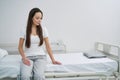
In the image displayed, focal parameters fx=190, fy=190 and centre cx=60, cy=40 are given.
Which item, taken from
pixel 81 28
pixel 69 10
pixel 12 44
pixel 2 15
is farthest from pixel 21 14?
pixel 81 28

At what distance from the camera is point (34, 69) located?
2.31 metres

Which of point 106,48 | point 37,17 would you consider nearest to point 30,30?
point 37,17

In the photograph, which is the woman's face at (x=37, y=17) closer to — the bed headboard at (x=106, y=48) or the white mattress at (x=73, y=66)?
the white mattress at (x=73, y=66)

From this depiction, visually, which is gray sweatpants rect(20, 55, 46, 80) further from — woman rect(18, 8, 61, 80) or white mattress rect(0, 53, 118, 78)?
white mattress rect(0, 53, 118, 78)

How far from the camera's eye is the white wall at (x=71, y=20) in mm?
3344

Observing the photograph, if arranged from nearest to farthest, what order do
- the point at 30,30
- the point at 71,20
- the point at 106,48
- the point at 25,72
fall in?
1. the point at 25,72
2. the point at 30,30
3. the point at 106,48
4. the point at 71,20

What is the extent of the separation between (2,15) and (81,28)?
1.45m

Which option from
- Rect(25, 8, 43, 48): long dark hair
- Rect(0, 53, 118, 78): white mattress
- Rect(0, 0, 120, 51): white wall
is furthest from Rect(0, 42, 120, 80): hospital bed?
Rect(0, 0, 120, 51): white wall

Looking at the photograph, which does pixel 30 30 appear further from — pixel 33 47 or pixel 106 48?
pixel 106 48

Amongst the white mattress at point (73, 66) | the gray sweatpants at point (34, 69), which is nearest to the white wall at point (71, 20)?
the white mattress at point (73, 66)

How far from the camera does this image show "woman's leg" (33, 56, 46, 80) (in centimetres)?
225

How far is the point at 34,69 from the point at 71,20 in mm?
1509

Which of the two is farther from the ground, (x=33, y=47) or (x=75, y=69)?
(x=33, y=47)

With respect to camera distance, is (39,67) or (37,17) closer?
(39,67)
